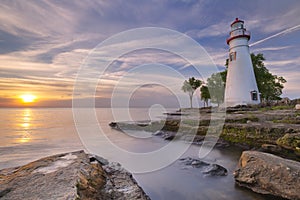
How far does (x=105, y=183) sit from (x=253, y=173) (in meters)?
4.34

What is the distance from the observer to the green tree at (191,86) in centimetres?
5069

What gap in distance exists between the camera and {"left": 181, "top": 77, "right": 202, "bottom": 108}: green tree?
50688 millimetres

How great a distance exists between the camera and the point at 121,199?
12.8ft

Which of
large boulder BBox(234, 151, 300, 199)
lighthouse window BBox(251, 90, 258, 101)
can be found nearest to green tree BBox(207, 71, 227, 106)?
lighthouse window BBox(251, 90, 258, 101)

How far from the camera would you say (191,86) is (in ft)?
168

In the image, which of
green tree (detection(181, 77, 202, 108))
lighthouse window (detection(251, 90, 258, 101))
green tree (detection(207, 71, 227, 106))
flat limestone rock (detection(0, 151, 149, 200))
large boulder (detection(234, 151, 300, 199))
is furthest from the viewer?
green tree (detection(181, 77, 202, 108))

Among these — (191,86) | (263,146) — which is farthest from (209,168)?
(191,86)

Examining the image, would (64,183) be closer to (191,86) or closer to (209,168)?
(209,168)

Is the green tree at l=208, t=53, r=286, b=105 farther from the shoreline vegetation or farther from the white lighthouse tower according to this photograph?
the shoreline vegetation

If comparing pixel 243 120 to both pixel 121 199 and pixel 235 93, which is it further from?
pixel 121 199

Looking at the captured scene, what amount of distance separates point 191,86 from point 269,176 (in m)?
47.6

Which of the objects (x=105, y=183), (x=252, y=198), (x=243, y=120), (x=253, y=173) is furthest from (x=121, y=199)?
(x=243, y=120)

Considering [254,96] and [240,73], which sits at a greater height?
[240,73]

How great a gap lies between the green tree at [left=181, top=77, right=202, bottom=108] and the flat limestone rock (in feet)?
158
